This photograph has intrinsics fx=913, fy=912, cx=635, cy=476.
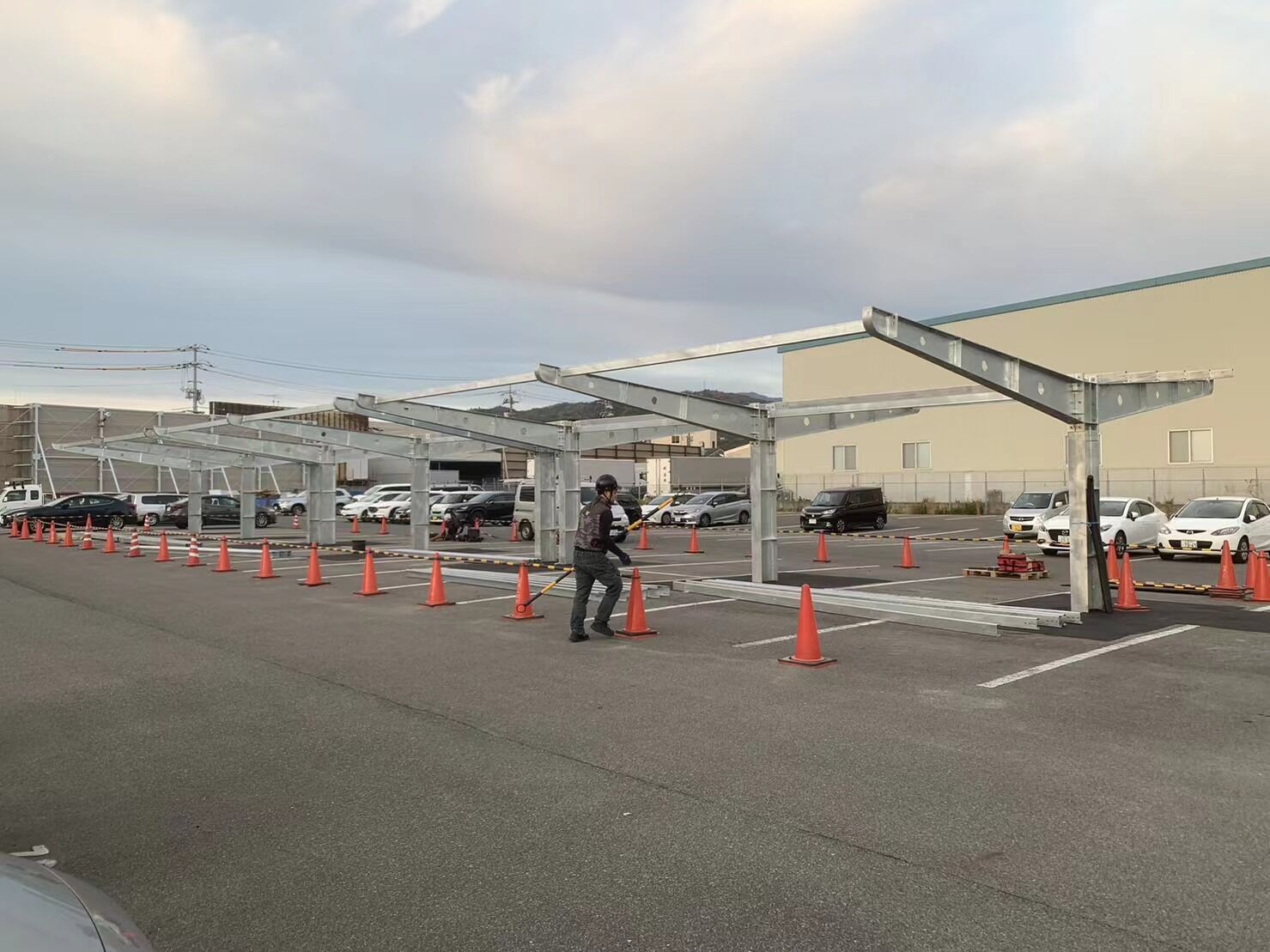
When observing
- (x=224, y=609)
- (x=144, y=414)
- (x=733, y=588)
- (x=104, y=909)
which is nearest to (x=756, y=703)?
(x=104, y=909)

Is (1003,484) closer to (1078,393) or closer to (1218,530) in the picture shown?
(1218,530)

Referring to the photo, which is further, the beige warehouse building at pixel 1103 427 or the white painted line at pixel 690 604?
the beige warehouse building at pixel 1103 427

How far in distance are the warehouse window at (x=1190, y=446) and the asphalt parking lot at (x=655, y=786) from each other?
3428 centimetres

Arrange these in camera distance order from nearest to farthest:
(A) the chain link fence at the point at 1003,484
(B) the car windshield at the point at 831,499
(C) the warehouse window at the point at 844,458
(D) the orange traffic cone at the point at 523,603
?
(D) the orange traffic cone at the point at 523,603, (B) the car windshield at the point at 831,499, (A) the chain link fence at the point at 1003,484, (C) the warehouse window at the point at 844,458

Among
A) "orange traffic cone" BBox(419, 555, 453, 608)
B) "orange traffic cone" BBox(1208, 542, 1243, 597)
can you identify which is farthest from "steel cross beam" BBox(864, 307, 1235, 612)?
"orange traffic cone" BBox(419, 555, 453, 608)

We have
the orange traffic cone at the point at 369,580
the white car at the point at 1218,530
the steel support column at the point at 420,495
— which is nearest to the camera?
the orange traffic cone at the point at 369,580

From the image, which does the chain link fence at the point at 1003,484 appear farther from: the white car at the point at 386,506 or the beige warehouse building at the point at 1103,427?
the white car at the point at 386,506

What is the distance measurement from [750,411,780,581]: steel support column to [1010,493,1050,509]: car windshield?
15584mm

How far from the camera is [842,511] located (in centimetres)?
3419

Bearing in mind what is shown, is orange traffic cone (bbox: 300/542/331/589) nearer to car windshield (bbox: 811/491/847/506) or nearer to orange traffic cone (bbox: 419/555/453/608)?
orange traffic cone (bbox: 419/555/453/608)

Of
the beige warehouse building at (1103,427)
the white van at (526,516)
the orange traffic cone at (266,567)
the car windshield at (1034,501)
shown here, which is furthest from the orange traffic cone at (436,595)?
the beige warehouse building at (1103,427)

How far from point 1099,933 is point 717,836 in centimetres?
175

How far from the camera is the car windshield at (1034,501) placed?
28172mm

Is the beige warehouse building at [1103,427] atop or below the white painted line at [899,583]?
atop
